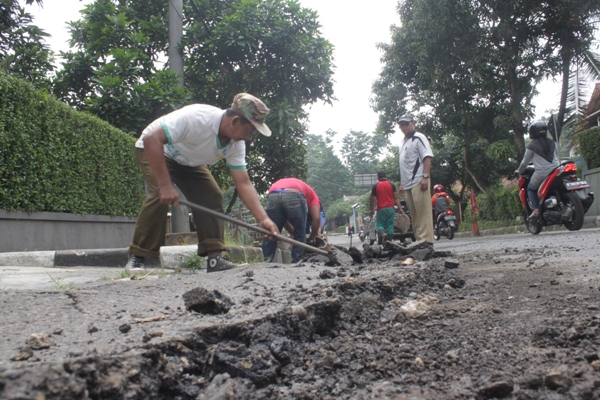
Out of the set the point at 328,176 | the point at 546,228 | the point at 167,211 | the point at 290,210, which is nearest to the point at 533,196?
the point at 290,210

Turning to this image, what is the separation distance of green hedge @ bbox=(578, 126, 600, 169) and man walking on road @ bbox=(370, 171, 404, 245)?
25.9 feet

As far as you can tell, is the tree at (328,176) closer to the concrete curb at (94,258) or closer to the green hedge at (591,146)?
the green hedge at (591,146)

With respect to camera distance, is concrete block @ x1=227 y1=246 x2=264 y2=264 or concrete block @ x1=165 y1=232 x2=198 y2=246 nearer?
concrete block @ x1=227 y1=246 x2=264 y2=264

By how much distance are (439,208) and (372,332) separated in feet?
42.4

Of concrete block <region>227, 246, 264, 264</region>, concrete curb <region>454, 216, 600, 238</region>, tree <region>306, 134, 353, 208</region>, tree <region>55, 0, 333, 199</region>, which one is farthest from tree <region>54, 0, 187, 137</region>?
tree <region>306, 134, 353, 208</region>

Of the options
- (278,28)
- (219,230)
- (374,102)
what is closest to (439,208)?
(278,28)

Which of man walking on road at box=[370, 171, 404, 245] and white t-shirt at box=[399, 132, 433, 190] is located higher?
white t-shirt at box=[399, 132, 433, 190]

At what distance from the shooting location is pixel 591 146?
13.7m

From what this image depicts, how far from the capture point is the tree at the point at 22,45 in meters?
9.46

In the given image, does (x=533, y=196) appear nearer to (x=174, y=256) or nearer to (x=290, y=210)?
(x=290, y=210)

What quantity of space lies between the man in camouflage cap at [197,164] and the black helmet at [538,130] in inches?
209

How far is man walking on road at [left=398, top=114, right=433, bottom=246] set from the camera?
232 inches

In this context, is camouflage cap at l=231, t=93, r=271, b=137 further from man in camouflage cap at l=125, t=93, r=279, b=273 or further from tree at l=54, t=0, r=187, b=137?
tree at l=54, t=0, r=187, b=137

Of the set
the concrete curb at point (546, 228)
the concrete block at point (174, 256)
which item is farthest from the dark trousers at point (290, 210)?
the concrete curb at point (546, 228)
